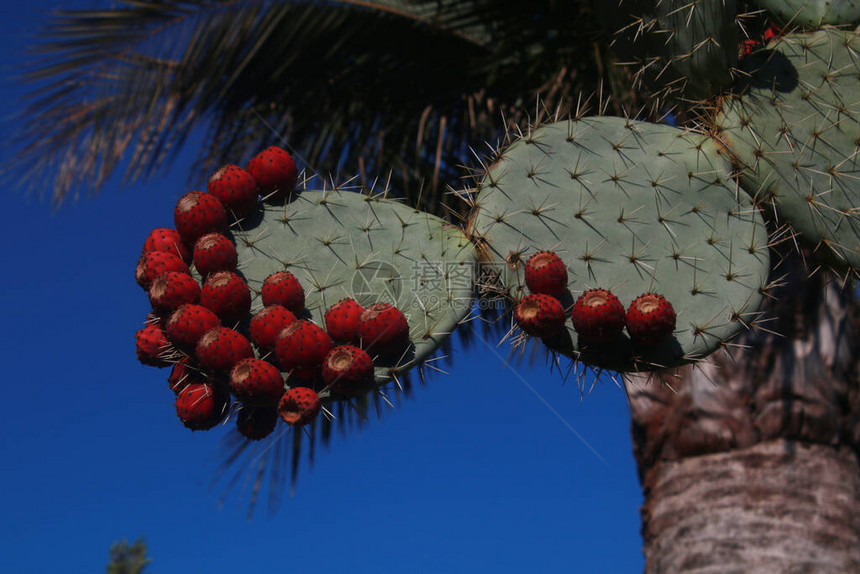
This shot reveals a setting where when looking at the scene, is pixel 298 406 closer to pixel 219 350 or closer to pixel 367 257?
pixel 219 350

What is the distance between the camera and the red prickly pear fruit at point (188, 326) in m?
1.57

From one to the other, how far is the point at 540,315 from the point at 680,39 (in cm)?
87

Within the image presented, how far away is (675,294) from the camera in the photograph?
1.78 m

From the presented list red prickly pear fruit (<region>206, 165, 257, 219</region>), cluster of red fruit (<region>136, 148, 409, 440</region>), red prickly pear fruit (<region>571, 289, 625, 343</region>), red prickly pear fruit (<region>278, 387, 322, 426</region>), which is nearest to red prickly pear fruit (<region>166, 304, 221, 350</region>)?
cluster of red fruit (<region>136, 148, 409, 440</region>)

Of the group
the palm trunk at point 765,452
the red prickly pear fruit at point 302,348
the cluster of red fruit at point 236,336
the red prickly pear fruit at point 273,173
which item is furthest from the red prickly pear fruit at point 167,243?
the palm trunk at point 765,452

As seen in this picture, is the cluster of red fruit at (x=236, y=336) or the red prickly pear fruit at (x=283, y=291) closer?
the cluster of red fruit at (x=236, y=336)

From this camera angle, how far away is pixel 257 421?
1616 millimetres

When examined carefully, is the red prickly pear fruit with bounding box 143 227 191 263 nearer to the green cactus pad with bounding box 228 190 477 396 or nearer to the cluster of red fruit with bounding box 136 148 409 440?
the cluster of red fruit with bounding box 136 148 409 440

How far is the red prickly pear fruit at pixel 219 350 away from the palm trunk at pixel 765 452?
1607 mm

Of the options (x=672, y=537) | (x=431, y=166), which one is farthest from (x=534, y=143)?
(x=431, y=166)

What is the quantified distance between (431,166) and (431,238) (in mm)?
2168

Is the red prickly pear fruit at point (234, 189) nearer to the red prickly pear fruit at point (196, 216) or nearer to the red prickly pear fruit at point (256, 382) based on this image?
the red prickly pear fruit at point (196, 216)

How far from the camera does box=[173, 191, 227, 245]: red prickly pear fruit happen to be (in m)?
1.75

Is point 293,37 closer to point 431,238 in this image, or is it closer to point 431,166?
point 431,166
